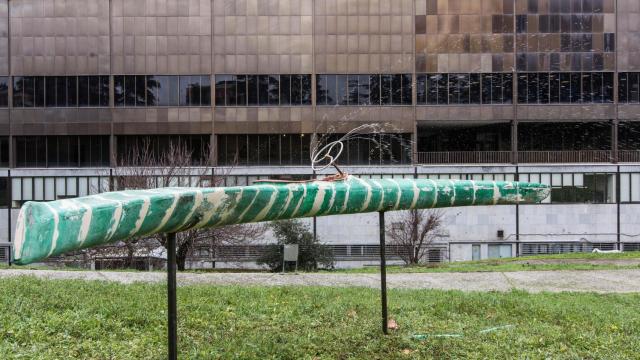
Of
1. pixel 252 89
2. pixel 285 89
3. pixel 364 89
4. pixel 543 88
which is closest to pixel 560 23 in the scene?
pixel 543 88

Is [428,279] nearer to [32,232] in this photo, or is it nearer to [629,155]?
[32,232]

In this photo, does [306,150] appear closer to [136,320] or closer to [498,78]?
[498,78]

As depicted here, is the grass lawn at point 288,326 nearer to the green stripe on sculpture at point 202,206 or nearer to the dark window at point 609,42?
the green stripe on sculpture at point 202,206

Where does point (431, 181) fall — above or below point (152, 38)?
below


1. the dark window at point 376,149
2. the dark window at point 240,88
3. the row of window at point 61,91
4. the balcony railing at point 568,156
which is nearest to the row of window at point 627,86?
the balcony railing at point 568,156

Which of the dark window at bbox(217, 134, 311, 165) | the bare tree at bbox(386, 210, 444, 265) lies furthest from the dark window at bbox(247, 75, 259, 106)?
the bare tree at bbox(386, 210, 444, 265)

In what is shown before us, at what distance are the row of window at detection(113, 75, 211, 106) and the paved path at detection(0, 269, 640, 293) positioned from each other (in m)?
28.1

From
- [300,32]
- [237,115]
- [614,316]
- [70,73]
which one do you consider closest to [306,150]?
[237,115]

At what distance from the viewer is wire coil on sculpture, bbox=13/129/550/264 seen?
313 centimetres

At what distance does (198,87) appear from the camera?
1663 inches

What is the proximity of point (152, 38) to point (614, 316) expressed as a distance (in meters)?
38.2

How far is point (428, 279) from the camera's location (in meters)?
15.4

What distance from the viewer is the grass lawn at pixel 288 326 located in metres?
6.14

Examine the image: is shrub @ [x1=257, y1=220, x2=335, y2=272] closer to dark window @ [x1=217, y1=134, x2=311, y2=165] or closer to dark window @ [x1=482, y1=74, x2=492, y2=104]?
dark window @ [x1=217, y1=134, x2=311, y2=165]
